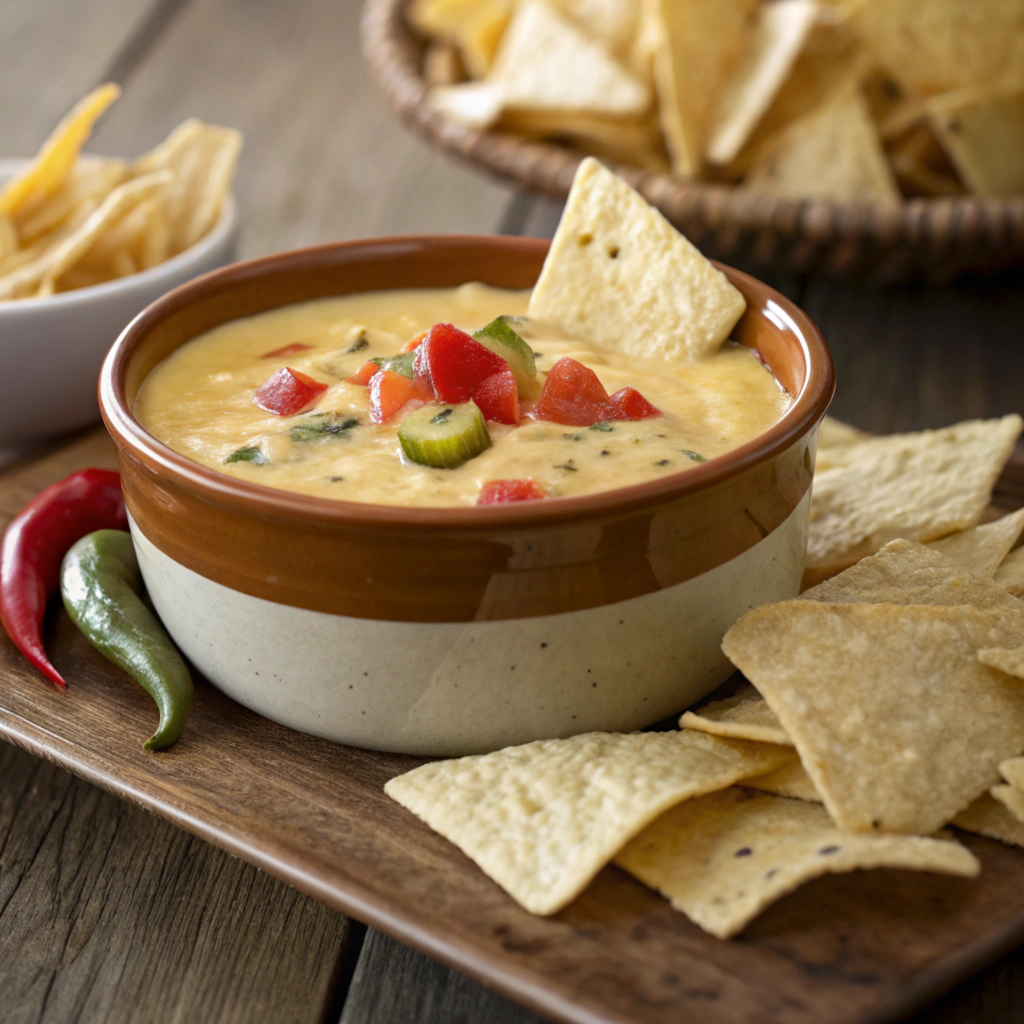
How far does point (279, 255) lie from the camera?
307 centimetres

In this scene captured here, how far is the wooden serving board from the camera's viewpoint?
1696 mm

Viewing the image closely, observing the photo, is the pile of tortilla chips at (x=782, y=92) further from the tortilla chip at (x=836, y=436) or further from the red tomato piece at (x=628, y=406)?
the red tomato piece at (x=628, y=406)

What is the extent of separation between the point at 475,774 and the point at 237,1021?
1.71ft

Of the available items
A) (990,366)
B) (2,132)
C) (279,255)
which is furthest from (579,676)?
(2,132)

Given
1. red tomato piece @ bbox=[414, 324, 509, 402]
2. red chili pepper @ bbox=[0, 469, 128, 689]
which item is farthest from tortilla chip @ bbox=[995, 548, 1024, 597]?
red chili pepper @ bbox=[0, 469, 128, 689]

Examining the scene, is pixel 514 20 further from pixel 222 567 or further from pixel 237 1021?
pixel 237 1021

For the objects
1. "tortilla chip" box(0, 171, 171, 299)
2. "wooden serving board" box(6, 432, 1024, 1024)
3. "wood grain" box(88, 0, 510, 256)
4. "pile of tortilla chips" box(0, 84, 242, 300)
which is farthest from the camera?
"wood grain" box(88, 0, 510, 256)

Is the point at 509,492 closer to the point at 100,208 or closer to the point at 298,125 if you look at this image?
the point at 100,208

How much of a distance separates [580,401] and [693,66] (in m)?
2.27

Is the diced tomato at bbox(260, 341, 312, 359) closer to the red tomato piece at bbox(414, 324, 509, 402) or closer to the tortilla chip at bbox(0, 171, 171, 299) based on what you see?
the red tomato piece at bbox(414, 324, 509, 402)

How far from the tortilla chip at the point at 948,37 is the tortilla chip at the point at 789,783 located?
10.1 feet

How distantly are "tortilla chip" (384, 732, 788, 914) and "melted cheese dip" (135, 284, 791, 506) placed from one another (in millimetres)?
445

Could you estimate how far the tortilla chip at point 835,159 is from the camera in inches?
166

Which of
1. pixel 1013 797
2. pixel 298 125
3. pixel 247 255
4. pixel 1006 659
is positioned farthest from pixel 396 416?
pixel 298 125
